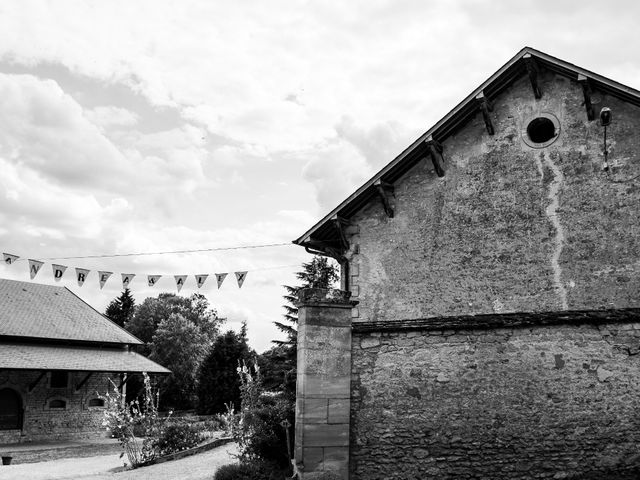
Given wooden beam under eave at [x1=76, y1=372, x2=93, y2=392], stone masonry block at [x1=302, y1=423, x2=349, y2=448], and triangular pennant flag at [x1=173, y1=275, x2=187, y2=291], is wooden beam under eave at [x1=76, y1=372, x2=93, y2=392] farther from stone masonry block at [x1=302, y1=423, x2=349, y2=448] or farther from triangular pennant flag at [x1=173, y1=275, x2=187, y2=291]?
stone masonry block at [x1=302, y1=423, x2=349, y2=448]

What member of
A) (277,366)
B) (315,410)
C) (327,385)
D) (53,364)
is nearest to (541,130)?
(327,385)

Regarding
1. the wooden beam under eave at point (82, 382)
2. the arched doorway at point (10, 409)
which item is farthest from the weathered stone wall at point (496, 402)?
the wooden beam under eave at point (82, 382)

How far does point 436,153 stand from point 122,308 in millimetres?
43959

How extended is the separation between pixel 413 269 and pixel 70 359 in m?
→ 16.7

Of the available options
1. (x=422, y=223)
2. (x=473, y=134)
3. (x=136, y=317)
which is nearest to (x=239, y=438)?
(x=422, y=223)

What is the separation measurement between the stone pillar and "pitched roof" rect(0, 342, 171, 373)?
16091 mm

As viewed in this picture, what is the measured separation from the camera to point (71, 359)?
23000mm

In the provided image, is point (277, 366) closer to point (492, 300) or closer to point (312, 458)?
point (492, 300)

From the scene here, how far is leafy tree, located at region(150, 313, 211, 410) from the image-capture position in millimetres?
39681

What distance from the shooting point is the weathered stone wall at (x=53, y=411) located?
22.1 metres

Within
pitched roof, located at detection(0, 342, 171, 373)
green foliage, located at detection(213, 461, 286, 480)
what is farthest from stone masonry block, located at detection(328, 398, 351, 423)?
pitched roof, located at detection(0, 342, 171, 373)

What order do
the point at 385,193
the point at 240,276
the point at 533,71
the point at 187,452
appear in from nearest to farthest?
the point at 533,71
the point at 385,193
the point at 187,452
the point at 240,276

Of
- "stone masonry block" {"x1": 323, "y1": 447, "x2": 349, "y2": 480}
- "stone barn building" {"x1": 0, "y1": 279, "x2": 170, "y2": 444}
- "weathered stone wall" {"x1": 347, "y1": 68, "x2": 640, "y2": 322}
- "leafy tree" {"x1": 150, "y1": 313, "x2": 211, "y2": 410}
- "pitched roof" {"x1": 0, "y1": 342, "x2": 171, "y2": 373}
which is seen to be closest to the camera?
"stone masonry block" {"x1": 323, "y1": 447, "x2": 349, "y2": 480}

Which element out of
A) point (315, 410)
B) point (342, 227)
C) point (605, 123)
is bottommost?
point (315, 410)
